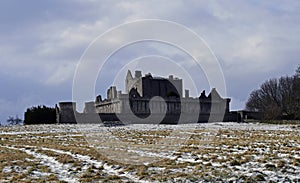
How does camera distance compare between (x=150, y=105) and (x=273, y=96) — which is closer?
(x=150, y=105)

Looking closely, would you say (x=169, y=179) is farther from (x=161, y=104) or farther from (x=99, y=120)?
(x=161, y=104)

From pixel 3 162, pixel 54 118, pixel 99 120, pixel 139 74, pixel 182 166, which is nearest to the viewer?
pixel 182 166

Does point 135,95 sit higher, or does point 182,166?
point 135,95

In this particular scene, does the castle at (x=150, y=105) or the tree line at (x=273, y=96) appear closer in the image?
the castle at (x=150, y=105)

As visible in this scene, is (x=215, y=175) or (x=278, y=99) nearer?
(x=215, y=175)

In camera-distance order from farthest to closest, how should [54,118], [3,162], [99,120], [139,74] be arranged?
[139,74]
[54,118]
[99,120]
[3,162]

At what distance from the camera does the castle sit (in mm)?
58719

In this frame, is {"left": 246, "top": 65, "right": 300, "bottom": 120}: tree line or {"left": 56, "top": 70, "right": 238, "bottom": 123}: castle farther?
{"left": 246, "top": 65, "right": 300, "bottom": 120}: tree line

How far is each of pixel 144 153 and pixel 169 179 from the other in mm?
6565

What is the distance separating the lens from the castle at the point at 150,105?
58719mm

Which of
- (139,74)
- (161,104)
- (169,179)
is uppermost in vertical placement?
(139,74)

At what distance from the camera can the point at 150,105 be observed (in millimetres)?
72625

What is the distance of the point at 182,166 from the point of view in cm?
1523

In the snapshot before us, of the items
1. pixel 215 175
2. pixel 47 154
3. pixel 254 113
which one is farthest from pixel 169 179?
pixel 254 113
